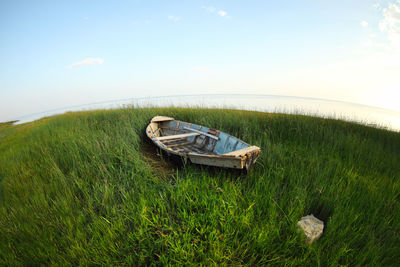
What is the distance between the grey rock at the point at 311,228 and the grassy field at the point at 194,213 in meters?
0.09

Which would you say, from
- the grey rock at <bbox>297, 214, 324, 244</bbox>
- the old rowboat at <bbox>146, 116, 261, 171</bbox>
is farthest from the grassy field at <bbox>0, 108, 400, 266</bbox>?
the old rowboat at <bbox>146, 116, 261, 171</bbox>

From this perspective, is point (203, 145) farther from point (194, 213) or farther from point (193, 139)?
point (194, 213)

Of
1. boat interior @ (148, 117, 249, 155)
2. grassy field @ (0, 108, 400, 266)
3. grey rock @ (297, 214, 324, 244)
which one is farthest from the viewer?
boat interior @ (148, 117, 249, 155)

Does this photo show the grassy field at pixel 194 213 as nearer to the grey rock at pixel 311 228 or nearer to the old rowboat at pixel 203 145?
the grey rock at pixel 311 228

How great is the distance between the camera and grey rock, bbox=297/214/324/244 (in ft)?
8.13

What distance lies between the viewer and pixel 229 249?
2246 mm

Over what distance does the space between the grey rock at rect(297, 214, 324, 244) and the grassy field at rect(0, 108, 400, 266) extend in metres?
0.09

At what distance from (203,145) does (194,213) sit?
3760 millimetres

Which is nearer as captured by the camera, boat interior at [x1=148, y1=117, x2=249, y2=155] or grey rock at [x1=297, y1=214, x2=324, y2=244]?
grey rock at [x1=297, y1=214, x2=324, y2=244]

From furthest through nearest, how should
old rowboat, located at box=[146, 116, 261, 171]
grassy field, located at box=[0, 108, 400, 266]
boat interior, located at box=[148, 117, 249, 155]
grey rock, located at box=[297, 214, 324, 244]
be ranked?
boat interior, located at box=[148, 117, 249, 155] < old rowboat, located at box=[146, 116, 261, 171] < grey rock, located at box=[297, 214, 324, 244] < grassy field, located at box=[0, 108, 400, 266]

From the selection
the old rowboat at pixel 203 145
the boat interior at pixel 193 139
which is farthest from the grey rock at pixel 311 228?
the boat interior at pixel 193 139

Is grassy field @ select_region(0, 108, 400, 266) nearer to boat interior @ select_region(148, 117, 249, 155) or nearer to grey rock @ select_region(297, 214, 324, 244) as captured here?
grey rock @ select_region(297, 214, 324, 244)

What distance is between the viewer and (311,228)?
2578 millimetres

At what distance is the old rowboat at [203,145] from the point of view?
3480 millimetres
